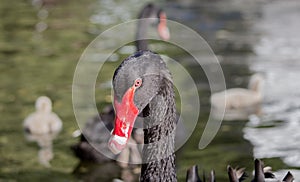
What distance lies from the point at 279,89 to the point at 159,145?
4.70 m

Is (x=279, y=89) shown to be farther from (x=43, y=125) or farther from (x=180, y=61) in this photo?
(x=43, y=125)

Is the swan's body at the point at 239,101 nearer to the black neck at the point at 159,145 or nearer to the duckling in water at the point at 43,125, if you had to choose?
the duckling in water at the point at 43,125

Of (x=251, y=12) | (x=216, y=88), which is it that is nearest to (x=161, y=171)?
(x=216, y=88)

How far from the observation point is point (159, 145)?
409 cm

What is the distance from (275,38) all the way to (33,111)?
4.46 m

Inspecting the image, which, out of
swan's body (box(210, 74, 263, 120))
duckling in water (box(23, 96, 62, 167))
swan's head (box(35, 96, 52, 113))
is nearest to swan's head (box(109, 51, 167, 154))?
duckling in water (box(23, 96, 62, 167))

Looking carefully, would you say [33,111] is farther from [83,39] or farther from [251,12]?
[251,12]

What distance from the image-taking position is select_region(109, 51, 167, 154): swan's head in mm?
3668

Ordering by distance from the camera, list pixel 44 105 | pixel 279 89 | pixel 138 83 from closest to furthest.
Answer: pixel 138 83, pixel 44 105, pixel 279 89

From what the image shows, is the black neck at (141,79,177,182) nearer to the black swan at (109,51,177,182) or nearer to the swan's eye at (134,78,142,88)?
the black swan at (109,51,177,182)

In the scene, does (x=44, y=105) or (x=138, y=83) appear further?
(x=44, y=105)

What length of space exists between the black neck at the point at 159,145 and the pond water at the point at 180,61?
6.59ft

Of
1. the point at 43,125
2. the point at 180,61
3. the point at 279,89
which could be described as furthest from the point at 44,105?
the point at 180,61

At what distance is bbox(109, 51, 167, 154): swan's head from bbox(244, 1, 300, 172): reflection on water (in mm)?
2766
